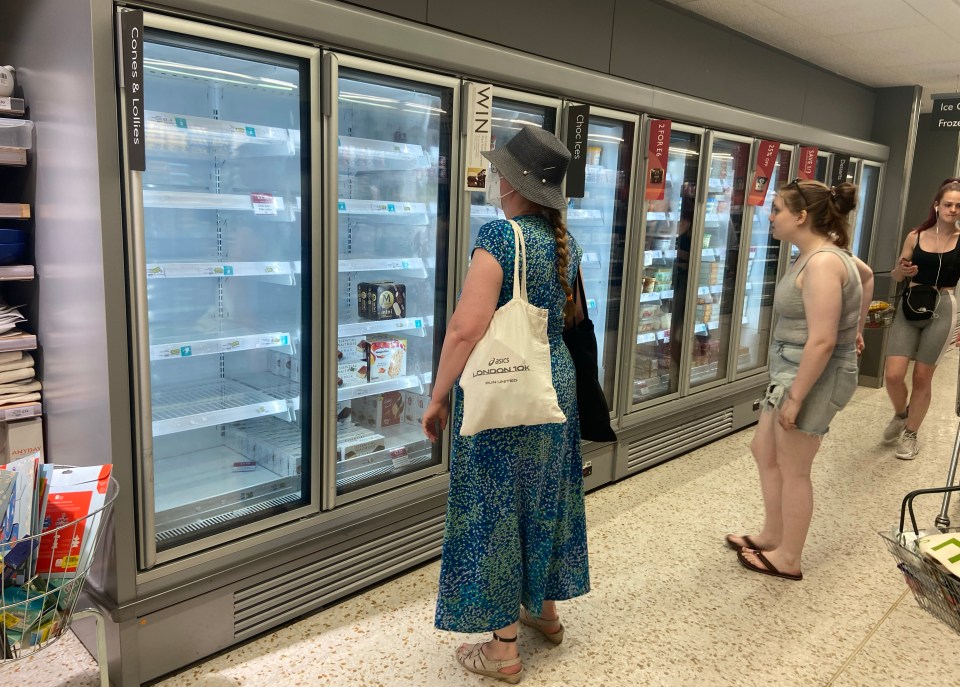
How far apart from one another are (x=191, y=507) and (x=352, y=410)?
0.90m

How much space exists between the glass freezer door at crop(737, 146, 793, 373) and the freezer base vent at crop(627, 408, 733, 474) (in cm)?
62

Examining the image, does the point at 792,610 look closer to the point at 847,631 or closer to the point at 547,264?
the point at 847,631

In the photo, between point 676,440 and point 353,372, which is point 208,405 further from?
point 676,440

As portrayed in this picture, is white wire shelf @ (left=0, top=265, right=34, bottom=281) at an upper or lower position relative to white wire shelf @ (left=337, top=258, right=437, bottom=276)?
lower

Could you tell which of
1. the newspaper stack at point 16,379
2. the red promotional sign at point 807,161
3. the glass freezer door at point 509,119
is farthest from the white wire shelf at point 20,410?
the red promotional sign at point 807,161

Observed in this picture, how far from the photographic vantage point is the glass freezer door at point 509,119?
3.04 metres

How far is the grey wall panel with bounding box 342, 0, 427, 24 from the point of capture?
8.02 feet

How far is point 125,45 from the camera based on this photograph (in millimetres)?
1900

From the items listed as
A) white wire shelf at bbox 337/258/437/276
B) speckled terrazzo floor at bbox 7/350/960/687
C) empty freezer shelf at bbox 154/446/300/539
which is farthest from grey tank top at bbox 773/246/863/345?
empty freezer shelf at bbox 154/446/300/539

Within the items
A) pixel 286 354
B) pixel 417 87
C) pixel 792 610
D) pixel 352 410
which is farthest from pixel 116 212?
pixel 792 610

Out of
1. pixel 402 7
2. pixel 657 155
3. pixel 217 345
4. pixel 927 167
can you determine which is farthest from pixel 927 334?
pixel 217 345

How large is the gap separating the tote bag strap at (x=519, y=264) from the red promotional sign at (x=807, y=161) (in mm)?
4033

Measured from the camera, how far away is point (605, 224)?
12.8 ft

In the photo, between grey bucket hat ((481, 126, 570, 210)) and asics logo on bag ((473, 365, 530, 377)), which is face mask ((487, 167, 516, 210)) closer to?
grey bucket hat ((481, 126, 570, 210))
